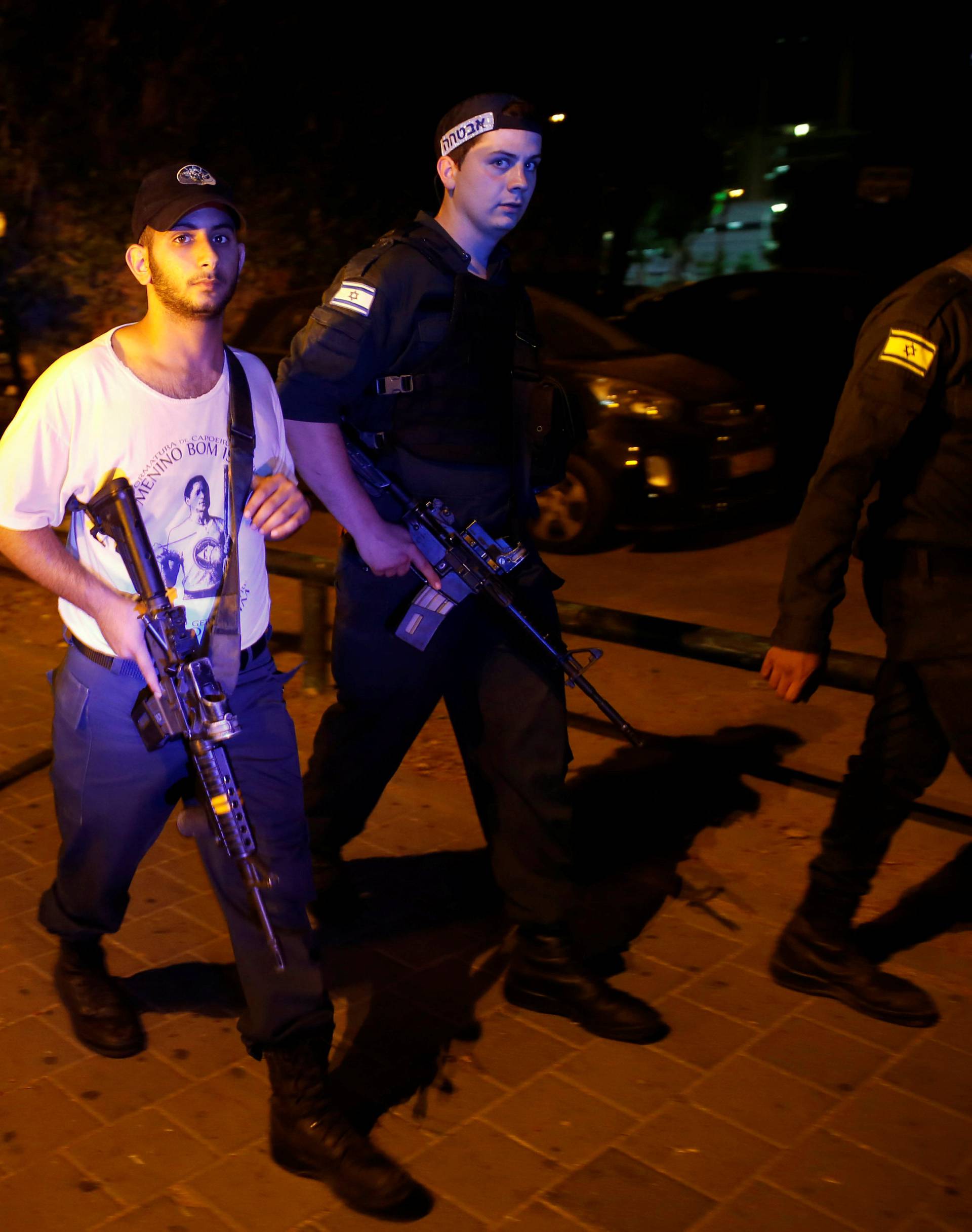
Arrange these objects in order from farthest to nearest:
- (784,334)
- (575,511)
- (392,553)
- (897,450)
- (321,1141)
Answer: (784,334)
(575,511)
(392,553)
(897,450)
(321,1141)

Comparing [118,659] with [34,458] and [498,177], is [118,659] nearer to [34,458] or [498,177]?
[34,458]

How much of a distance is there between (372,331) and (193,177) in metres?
0.58

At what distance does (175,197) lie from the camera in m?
2.59

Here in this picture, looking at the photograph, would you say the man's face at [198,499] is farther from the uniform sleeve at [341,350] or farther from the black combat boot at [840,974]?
the black combat boot at [840,974]

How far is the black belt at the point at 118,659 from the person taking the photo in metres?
2.71

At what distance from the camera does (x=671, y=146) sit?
19.3m

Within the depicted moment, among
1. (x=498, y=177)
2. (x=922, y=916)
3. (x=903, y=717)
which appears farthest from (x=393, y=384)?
(x=922, y=916)

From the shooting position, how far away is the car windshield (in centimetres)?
842

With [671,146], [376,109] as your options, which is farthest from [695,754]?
[671,146]

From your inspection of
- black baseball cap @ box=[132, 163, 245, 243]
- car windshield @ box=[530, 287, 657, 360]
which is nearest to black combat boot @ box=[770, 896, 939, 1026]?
black baseball cap @ box=[132, 163, 245, 243]

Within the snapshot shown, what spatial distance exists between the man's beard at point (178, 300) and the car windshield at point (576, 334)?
19.3ft

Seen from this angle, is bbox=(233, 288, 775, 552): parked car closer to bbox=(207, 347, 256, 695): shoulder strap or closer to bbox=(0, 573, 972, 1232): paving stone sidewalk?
bbox=(0, 573, 972, 1232): paving stone sidewalk

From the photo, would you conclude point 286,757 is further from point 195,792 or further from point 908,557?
point 908,557

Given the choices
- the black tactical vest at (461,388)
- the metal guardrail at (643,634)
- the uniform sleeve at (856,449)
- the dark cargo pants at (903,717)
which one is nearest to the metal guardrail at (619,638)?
the metal guardrail at (643,634)
